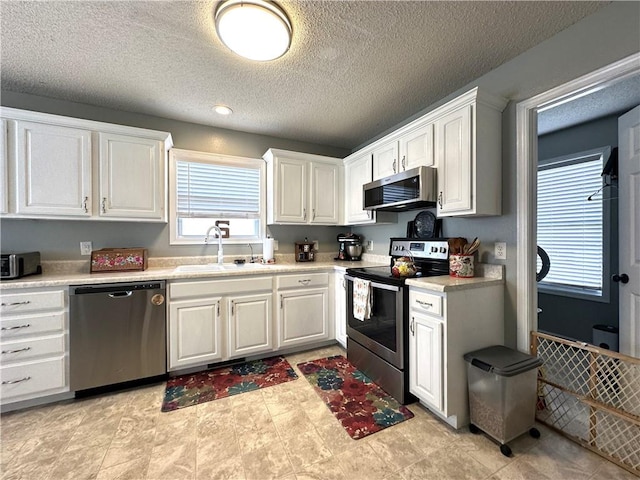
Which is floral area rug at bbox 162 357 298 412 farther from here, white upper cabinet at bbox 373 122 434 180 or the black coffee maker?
white upper cabinet at bbox 373 122 434 180

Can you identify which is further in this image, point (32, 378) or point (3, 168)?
point (3, 168)

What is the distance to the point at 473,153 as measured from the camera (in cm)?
182

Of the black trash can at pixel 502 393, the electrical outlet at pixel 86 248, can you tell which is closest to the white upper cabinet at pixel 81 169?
the electrical outlet at pixel 86 248

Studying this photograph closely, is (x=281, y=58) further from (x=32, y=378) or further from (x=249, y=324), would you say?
(x=32, y=378)

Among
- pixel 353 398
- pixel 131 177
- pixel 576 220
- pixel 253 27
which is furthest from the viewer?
pixel 576 220

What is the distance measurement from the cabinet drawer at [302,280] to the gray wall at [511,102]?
99cm

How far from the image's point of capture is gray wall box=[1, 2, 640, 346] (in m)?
1.47

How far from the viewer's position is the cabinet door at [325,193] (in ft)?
10.7

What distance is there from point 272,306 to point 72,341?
1566 mm

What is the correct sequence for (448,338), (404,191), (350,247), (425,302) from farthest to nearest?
1. (350,247)
2. (404,191)
3. (425,302)
4. (448,338)

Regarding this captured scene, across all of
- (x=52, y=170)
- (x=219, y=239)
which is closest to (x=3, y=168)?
(x=52, y=170)

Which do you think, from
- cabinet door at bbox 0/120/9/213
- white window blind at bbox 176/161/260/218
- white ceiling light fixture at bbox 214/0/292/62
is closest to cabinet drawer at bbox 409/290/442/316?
white ceiling light fixture at bbox 214/0/292/62

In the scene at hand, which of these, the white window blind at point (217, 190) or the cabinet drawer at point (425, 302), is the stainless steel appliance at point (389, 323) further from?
the white window blind at point (217, 190)

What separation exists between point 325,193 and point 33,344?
2913 millimetres
